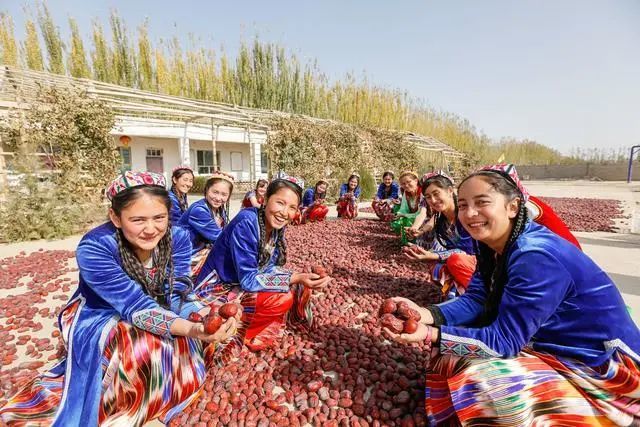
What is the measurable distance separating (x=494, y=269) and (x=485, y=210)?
42 centimetres

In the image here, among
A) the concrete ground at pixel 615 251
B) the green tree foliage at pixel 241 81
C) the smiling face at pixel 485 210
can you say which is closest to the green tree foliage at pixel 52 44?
the green tree foliage at pixel 241 81

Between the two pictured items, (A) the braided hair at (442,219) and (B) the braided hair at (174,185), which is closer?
(A) the braided hair at (442,219)

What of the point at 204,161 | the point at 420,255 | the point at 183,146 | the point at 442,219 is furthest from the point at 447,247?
the point at 204,161

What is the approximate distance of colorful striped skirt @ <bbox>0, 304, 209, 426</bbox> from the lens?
64.1 inches

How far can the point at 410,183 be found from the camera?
17.8ft

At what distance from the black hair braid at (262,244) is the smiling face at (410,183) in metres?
3.37

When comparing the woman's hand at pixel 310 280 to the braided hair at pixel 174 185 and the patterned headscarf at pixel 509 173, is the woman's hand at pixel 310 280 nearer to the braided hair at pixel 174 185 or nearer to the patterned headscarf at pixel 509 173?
the patterned headscarf at pixel 509 173

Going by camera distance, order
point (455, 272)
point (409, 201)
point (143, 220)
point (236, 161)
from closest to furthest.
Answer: point (143, 220) → point (455, 272) → point (409, 201) → point (236, 161)

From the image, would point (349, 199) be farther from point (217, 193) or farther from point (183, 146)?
point (183, 146)

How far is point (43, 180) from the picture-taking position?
273 inches

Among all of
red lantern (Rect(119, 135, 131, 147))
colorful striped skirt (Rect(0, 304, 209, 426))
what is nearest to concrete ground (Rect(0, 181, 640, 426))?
colorful striped skirt (Rect(0, 304, 209, 426))

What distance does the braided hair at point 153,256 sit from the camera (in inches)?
71.2

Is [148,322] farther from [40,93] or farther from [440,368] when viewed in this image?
[40,93]

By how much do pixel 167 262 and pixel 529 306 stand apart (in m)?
1.94
